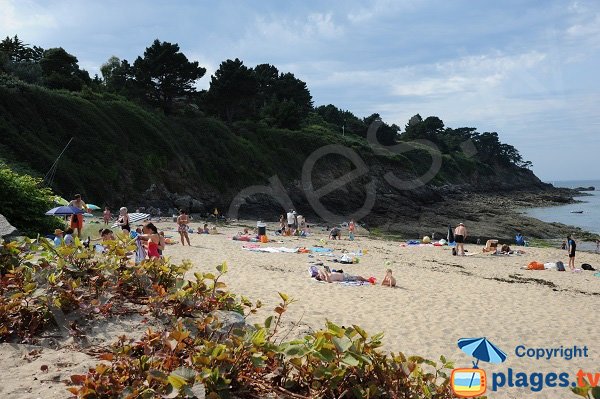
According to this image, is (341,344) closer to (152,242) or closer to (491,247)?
(152,242)

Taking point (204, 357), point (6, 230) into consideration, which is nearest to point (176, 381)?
point (204, 357)

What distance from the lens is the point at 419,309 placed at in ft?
28.7

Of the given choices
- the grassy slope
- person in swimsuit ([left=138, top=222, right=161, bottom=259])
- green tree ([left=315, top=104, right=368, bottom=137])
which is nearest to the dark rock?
person in swimsuit ([left=138, top=222, right=161, bottom=259])

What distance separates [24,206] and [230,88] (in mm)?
39343

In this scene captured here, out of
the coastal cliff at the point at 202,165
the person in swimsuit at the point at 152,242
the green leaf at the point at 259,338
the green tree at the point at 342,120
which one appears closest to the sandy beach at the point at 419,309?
the green leaf at the point at 259,338

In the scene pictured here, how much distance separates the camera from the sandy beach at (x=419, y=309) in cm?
364

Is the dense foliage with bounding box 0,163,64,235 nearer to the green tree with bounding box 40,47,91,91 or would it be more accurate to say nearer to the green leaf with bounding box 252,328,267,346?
the green leaf with bounding box 252,328,267,346

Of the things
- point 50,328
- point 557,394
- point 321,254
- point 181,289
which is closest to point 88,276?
point 50,328

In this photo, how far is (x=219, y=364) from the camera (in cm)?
283

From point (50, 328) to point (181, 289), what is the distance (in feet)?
3.82

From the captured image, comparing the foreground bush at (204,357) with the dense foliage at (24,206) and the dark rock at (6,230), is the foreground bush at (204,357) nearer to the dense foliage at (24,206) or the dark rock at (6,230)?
the dark rock at (6,230)

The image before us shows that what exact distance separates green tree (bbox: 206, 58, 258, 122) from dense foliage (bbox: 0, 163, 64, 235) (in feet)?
125

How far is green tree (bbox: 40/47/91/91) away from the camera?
3681 cm

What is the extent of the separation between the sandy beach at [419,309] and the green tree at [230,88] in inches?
1421
